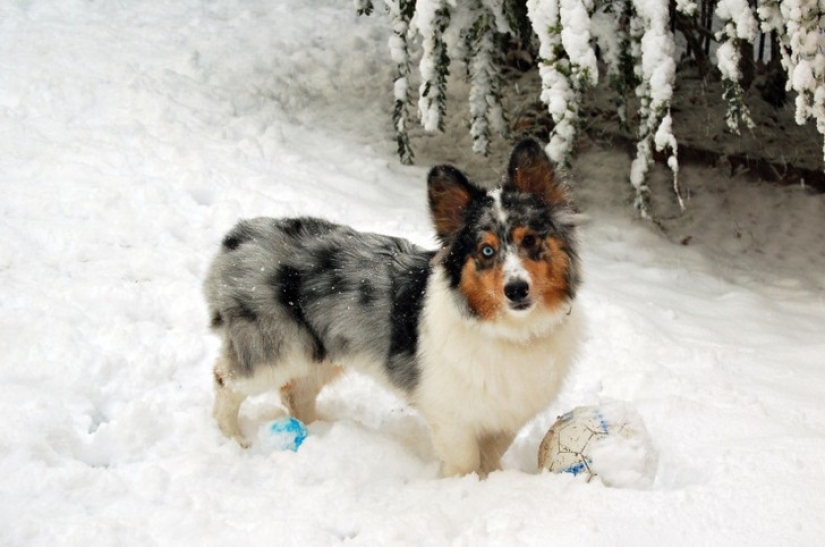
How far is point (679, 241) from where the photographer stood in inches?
285

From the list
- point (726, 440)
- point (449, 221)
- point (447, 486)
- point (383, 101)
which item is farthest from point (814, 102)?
point (383, 101)

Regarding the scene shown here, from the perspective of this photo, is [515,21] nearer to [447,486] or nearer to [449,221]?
[449,221]

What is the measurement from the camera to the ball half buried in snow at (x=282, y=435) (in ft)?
13.4

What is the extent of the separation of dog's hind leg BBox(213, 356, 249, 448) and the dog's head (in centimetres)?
133

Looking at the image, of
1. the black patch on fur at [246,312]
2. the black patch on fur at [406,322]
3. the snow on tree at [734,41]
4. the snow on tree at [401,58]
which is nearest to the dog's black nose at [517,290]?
the black patch on fur at [406,322]

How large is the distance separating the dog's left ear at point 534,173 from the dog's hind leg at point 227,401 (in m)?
1.77

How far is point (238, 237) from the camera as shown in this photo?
4230mm

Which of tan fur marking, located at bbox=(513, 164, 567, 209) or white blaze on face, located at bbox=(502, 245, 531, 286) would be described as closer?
white blaze on face, located at bbox=(502, 245, 531, 286)

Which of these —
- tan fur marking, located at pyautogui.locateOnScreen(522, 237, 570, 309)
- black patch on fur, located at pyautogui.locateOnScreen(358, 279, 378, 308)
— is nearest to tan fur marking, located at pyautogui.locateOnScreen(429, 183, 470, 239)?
tan fur marking, located at pyautogui.locateOnScreen(522, 237, 570, 309)

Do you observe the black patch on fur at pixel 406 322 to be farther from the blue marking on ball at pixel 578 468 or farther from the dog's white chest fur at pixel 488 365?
the blue marking on ball at pixel 578 468

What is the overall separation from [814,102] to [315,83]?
5341 millimetres

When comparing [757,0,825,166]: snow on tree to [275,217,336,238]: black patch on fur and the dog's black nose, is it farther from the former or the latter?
[275,217,336,238]: black patch on fur

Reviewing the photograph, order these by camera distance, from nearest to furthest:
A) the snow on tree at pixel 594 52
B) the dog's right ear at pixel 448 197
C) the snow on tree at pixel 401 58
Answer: the dog's right ear at pixel 448 197 < the snow on tree at pixel 594 52 < the snow on tree at pixel 401 58

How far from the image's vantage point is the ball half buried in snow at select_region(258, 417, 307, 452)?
407 cm
